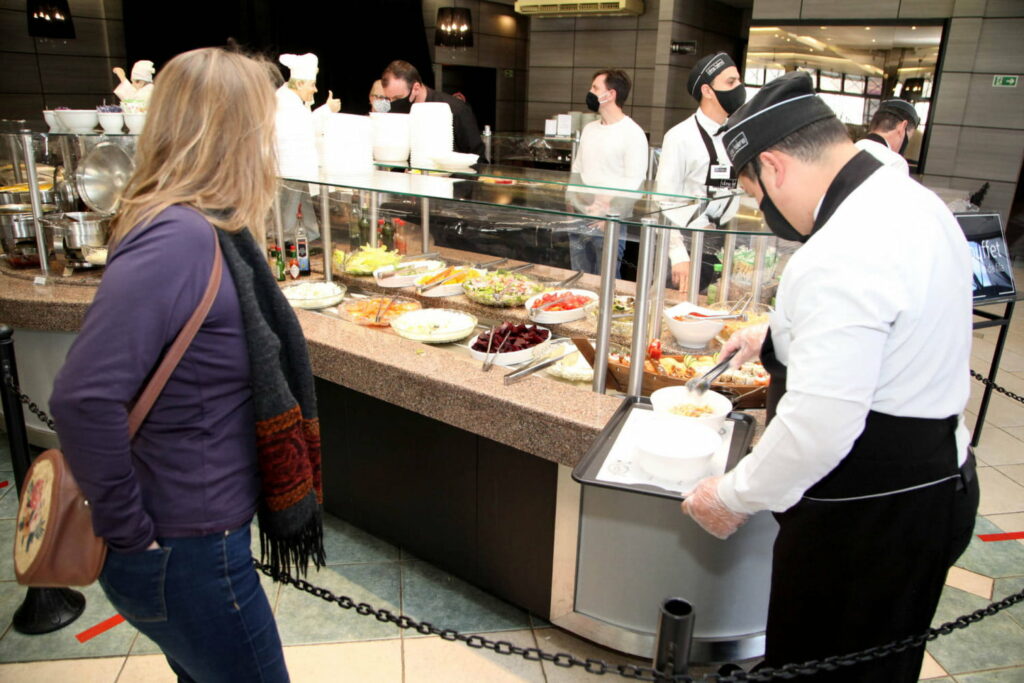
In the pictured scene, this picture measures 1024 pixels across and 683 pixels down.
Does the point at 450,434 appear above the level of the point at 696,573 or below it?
above

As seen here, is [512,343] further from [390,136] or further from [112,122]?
[112,122]

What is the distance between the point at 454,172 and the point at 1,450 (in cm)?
299

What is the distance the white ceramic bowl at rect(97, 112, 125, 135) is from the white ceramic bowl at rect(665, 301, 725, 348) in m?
3.03

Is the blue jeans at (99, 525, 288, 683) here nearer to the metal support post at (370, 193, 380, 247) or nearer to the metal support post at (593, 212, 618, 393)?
the metal support post at (593, 212, 618, 393)

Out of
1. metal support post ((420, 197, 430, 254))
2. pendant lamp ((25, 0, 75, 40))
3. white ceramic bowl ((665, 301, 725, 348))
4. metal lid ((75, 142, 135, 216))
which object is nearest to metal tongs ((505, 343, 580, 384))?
white ceramic bowl ((665, 301, 725, 348))

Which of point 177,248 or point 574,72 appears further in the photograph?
point 574,72

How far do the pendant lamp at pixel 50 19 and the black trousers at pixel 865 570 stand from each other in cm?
945

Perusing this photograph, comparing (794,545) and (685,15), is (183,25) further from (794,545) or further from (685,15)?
(794,545)

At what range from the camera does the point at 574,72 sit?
41.4ft

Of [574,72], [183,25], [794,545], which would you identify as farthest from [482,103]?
[794,545]

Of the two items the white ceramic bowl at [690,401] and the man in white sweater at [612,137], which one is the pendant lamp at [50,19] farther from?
the white ceramic bowl at [690,401]

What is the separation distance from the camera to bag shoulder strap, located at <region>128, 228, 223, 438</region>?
1329 mm

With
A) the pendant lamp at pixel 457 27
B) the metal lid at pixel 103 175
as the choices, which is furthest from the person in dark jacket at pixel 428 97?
the pendant lamp at pixel 457 27

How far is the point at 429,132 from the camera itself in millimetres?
3428
